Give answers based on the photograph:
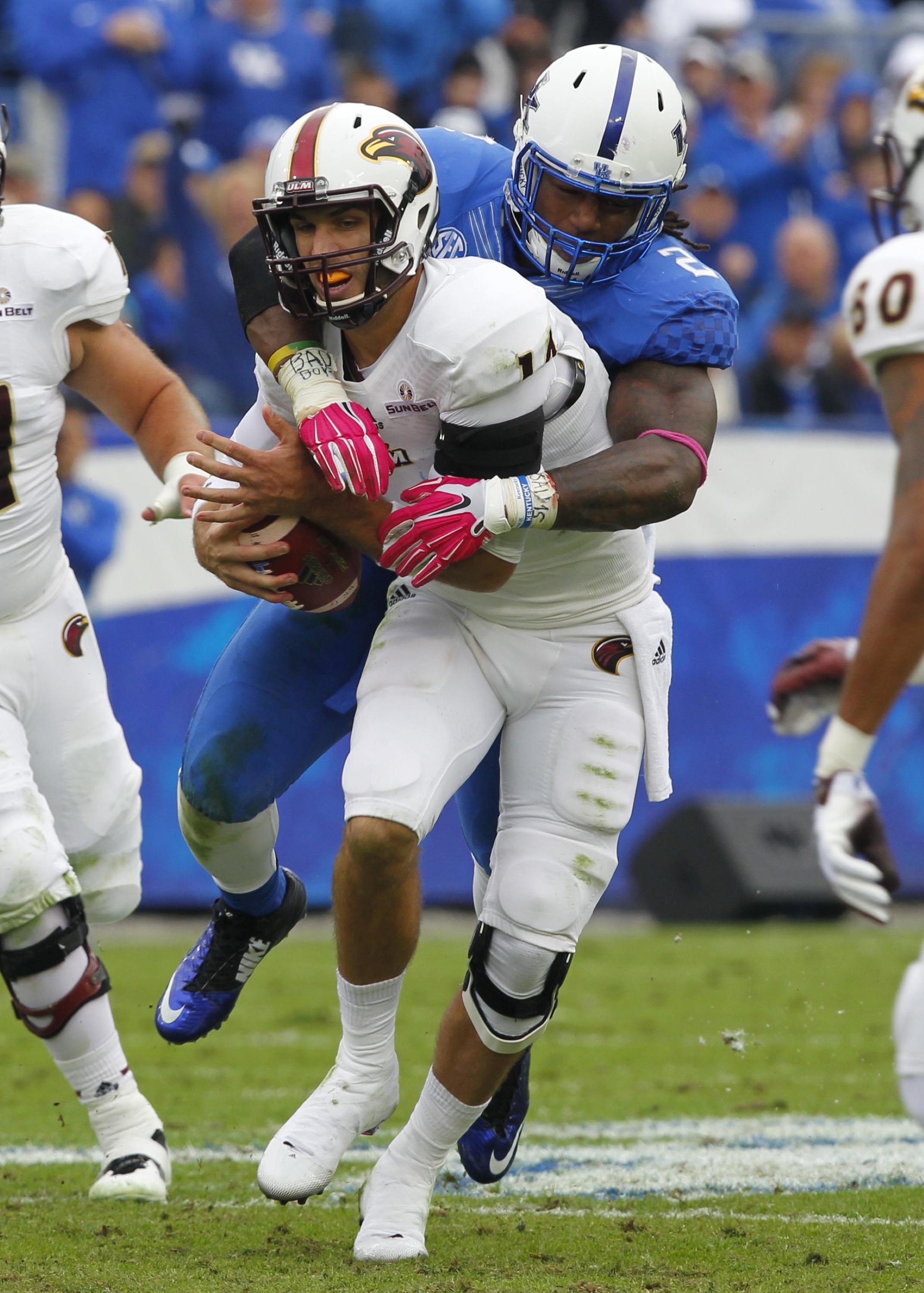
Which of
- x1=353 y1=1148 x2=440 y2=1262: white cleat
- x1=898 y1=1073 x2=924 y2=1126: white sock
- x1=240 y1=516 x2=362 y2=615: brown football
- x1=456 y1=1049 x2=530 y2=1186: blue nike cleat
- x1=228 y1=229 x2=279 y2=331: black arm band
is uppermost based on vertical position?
x1=228 y1=229 x2=279 y2=331: black arm band

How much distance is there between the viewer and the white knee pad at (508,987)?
3441 mm

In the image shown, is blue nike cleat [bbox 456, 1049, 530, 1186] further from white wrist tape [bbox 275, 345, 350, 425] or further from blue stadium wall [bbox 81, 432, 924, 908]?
blue stadium wall [bbox 81, 432, 924, 908]

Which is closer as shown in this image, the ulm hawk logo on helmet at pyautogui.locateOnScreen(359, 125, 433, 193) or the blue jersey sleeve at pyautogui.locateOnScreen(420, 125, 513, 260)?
the ulm hawk logo on helmet at pyautogui.locateOnScreen(359, 125, 433, 193)

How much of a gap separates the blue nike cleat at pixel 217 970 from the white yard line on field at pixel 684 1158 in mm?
412

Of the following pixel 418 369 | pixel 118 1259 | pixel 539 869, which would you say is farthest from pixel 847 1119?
pixel 418 369

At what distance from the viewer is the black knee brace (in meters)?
3.73

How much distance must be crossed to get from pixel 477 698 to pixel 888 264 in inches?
47.4

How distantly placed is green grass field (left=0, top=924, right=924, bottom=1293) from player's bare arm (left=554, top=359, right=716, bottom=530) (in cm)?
134

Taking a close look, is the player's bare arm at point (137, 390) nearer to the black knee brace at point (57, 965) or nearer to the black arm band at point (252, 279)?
the black arm band at point (252, 279)

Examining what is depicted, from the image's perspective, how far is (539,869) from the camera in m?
3.43

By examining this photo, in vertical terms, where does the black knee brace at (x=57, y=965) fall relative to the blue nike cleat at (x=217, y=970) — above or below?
above

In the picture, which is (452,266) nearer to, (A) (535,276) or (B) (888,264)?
(A) (535,276)

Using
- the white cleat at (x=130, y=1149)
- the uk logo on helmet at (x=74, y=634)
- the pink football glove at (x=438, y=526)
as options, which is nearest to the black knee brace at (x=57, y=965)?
the white cleat at (x=130, y=1149)

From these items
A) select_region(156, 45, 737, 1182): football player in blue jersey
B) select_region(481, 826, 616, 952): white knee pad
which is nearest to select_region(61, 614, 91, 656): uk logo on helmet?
select_region(156, 45, 737, 1182): football player in blue jersey
